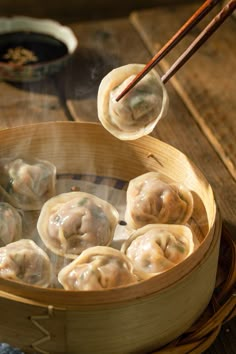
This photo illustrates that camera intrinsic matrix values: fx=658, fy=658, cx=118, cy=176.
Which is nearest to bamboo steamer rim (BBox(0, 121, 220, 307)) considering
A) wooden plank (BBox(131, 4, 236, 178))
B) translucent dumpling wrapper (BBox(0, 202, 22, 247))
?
translucent dumpling wrapper (BBox(0, 202, 22, 247))

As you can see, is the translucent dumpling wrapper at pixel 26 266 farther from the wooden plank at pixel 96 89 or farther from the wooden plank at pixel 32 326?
the wooden plank at pixel 96 89

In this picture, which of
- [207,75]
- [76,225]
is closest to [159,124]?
[207,75]

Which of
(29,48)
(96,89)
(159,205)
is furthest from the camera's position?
(29,48)

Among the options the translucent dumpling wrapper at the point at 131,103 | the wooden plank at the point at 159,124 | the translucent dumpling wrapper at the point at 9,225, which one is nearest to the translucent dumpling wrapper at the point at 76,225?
the translucent dumpling wrapper at the point at 9,225

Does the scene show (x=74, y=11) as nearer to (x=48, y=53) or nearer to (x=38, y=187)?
(x=48, y=53)

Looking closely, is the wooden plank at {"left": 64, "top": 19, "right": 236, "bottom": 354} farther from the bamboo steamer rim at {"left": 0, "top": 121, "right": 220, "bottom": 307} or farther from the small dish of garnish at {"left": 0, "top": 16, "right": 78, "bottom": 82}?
the bamboo steamer rim at {"left": 0, "top": 121, "right": 220, "bottom": 307}

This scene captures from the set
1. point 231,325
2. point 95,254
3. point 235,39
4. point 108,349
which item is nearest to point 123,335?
point 108,349

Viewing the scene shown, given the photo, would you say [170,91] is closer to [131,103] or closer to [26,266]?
[131,103]
